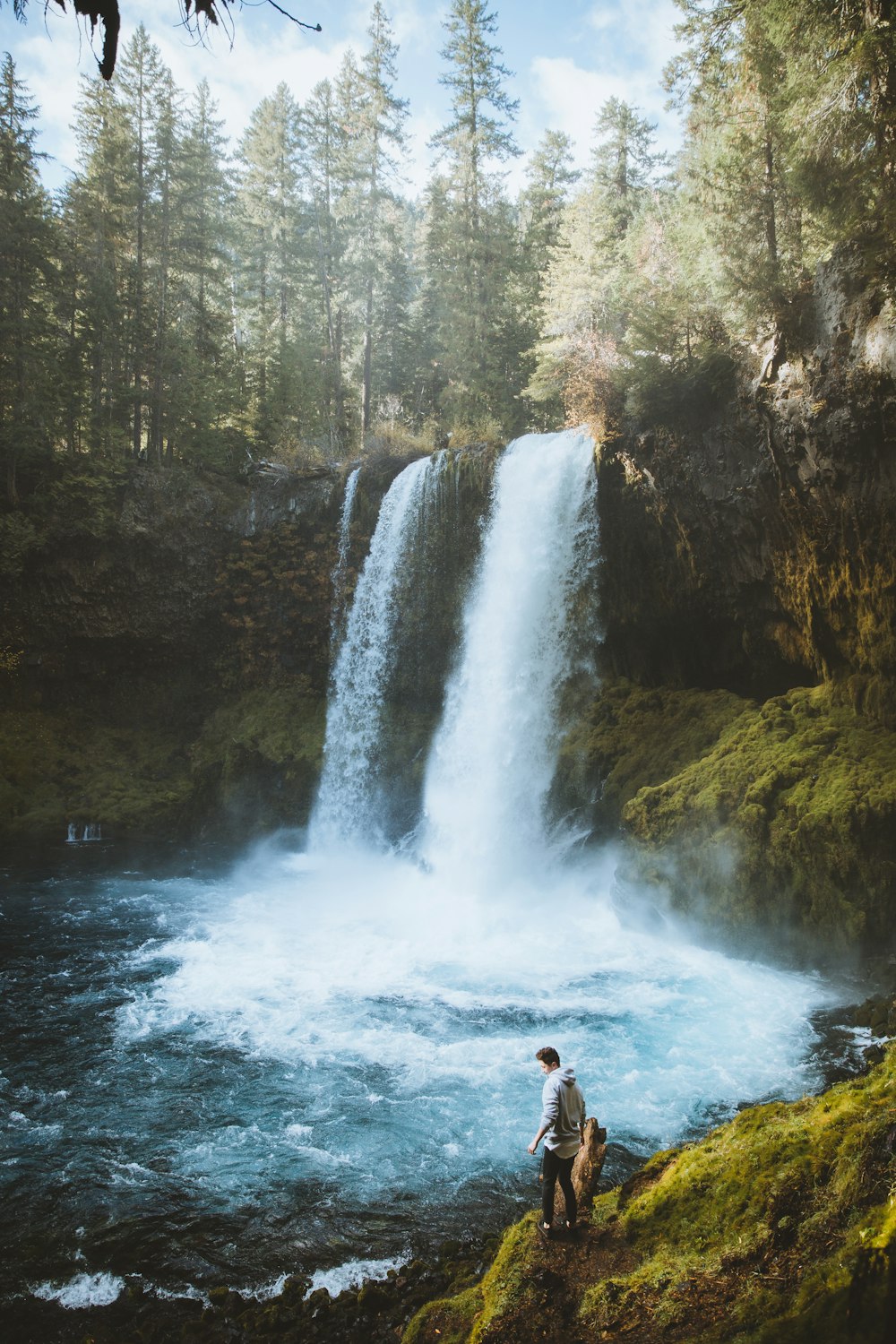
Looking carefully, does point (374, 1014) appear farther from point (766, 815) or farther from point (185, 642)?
point (185, 642)

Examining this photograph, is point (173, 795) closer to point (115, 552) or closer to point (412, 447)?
point (115, 552)

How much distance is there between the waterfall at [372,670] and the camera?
18.7 metres


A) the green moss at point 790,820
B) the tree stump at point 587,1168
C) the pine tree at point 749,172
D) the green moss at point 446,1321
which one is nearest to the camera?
the green moss at point 446,1321

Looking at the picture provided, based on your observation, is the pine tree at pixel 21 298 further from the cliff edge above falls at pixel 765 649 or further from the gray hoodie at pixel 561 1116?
the gray hoodie at pixel 561 1116

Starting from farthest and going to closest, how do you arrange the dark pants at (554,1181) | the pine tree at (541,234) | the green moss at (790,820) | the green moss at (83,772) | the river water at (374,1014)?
the pine tree at (541,234) < the green moss at (83,772) < the green moss at (790,820) < the river water at (374,1014) < the dark pants at (554,1181)

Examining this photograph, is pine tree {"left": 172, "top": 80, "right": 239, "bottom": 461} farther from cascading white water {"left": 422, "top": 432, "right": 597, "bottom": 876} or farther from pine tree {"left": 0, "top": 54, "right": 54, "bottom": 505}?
cascading white water {"left": 422, "top": 432, "right": 597, "bottom": 876}

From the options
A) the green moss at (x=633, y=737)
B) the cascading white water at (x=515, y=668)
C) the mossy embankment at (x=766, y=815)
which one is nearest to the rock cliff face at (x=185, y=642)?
the cascading white water at (x=515, y=668)

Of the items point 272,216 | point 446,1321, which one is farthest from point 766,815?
point 272,216

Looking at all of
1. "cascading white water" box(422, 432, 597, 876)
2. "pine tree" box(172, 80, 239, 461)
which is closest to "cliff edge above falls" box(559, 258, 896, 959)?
"cascading white water" box(422, 432, 597, 876)

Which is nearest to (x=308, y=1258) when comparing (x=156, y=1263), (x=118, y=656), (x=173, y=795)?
(x=156, y=1263)

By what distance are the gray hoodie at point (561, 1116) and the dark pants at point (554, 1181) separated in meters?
0.05

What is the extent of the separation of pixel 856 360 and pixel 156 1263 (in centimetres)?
1349

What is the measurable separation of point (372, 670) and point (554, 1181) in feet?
49.7

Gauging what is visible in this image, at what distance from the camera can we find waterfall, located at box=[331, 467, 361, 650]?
66.8 feet
